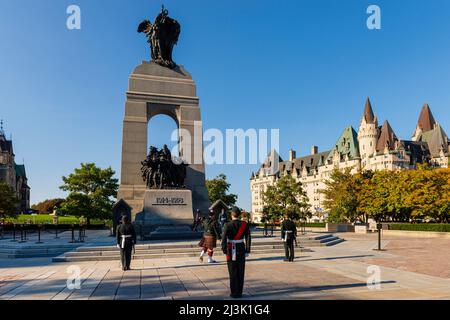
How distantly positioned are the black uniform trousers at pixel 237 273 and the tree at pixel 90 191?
155 ft

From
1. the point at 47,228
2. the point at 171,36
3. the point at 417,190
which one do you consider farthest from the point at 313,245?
the point at 47,228

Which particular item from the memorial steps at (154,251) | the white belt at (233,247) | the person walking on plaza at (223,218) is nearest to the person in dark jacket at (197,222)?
the person walking on plaza at (223,218)

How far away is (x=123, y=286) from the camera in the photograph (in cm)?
933

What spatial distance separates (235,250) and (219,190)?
58860mm

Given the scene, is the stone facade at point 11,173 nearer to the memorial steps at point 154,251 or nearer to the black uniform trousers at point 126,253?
the memorial steps at point 154,251

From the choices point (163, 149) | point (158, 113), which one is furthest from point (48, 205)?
point (163, 149)

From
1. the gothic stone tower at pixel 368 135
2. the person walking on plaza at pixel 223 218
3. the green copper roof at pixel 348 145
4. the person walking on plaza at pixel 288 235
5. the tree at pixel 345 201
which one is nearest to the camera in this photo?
the person walking on plaza at pixel 288 235

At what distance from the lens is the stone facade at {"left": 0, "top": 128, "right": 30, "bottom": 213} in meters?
107

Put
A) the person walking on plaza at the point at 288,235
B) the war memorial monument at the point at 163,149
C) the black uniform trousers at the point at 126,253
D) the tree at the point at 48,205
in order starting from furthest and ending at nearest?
the tree at the point at 48,205 < the war memorial monument at the point at 163,149 < the person walking on plaza at the point at 288,235 < the black uniform trousers at the point at 126,253

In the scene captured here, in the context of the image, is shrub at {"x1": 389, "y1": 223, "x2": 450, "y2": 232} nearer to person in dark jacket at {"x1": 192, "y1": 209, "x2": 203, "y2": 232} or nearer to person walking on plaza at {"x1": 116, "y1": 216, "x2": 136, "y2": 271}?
person in dark jacket at {"x1": 192, "y1": 209, "x2": 203, "y2": 232}

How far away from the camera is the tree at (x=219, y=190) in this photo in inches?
2596

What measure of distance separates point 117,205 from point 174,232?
458 cm

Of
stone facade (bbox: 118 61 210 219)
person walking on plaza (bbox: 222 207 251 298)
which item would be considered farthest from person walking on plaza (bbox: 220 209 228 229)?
person walking on plaza (bbox: 222 207 251 298)

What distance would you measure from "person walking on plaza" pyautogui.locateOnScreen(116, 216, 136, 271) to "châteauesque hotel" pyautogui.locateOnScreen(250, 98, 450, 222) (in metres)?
73.2
